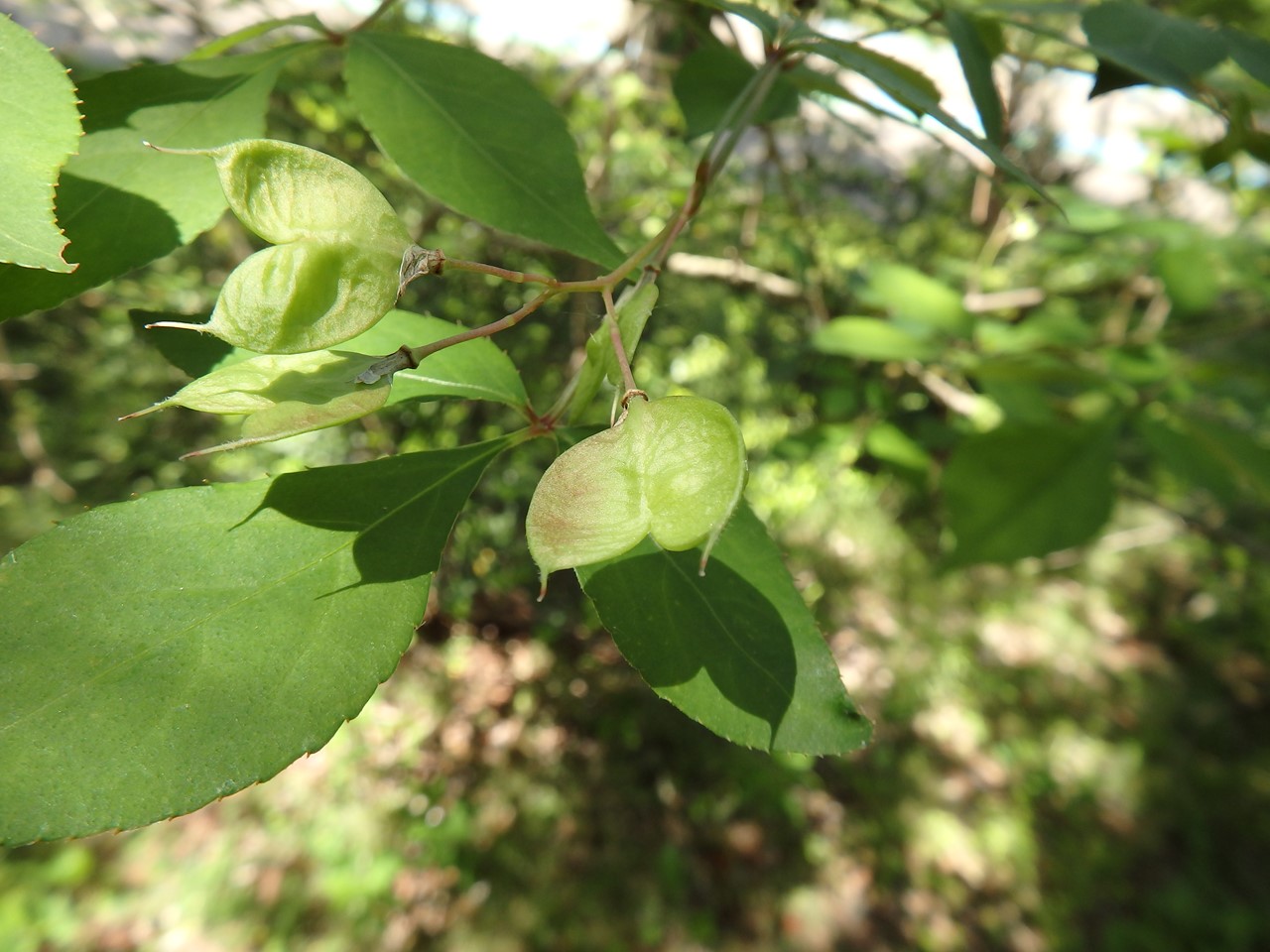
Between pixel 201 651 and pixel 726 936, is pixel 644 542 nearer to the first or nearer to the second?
pixel 201 651

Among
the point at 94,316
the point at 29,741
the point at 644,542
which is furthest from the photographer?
the point at 94,316

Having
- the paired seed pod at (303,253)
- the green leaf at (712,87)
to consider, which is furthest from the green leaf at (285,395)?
the green leaf at (712,87)

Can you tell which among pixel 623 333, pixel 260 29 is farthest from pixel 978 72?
pixel 260 29

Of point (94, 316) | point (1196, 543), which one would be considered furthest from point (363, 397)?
point (1196, 543)

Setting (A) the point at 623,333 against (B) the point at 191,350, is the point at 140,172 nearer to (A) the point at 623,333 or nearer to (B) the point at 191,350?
(B) the point at 191,350

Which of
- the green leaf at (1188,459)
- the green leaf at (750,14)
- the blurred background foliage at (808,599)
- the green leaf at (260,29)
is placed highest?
the green leaf at (750,14)

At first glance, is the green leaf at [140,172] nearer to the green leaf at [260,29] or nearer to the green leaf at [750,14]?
the green leaf at [260,29]

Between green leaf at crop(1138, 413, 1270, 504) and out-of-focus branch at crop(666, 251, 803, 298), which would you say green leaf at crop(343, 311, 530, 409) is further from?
green leaf at crop(1138, 413, 1270, 504)
